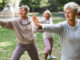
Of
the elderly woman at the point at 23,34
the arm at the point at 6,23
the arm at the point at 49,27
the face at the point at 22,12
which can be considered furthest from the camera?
the face at the point at 22,12

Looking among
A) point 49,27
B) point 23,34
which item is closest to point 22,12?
point 23,34

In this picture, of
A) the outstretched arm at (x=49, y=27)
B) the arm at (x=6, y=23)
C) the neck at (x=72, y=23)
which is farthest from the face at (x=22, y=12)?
the neck at (x=72, y=23)

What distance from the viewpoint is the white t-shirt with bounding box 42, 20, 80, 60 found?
3.56 meters

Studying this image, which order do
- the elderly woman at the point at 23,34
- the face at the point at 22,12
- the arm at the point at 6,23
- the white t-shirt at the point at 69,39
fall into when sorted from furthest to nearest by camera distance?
1. the face at the point at 22,12
2. the elderly woman at the point at 23,34
3. the arm at the point at 6,23
4. the white t-shirt at the point at 69,39

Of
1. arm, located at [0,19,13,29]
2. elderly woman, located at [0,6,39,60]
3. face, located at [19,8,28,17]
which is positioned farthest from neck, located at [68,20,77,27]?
face, located at [19,8,28,17]

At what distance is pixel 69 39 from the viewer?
356 centimetres

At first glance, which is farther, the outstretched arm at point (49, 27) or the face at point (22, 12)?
the face at point (22, 12)

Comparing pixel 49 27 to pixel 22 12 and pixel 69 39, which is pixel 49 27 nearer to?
pixel 69 39

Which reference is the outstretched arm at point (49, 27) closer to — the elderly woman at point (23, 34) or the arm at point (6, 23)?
the arm at point (6, 23)

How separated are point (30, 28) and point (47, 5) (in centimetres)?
5544

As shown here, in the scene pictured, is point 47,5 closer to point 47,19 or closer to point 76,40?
point 47,19

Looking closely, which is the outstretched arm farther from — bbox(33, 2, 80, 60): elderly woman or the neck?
the neck

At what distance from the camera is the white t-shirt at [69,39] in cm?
356

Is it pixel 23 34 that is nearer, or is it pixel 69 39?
pixel 69 39
